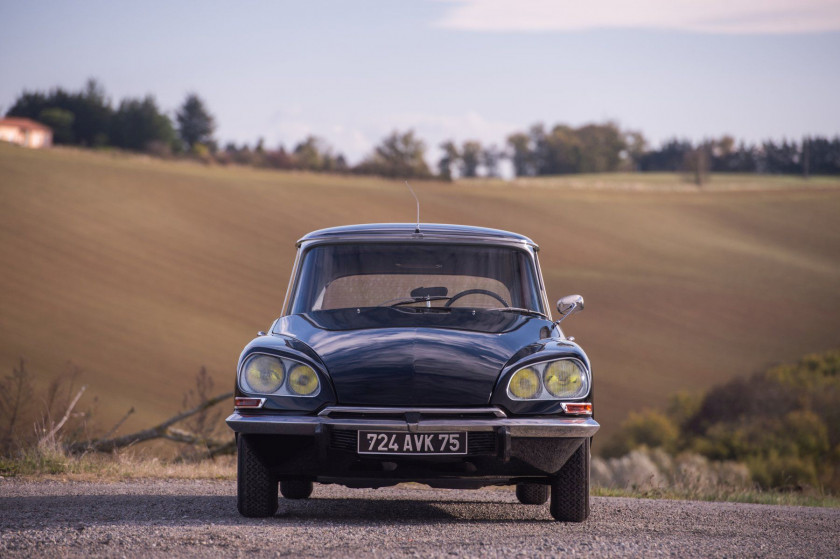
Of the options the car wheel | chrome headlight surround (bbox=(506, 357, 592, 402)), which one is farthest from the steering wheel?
the car wheel

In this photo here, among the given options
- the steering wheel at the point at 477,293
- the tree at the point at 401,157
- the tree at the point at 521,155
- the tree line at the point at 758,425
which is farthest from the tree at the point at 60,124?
the steering wheel at the point at 477,293

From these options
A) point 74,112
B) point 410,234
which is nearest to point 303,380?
point 410,234

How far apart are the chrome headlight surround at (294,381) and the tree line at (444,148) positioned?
70122 millimetres

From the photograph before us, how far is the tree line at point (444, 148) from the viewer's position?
82.9 m

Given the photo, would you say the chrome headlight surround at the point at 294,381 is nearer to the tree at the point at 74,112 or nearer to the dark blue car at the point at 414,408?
the dark blue car at the point at 414,408

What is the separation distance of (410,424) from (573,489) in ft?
3.71

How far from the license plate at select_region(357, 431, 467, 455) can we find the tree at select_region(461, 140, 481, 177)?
108m

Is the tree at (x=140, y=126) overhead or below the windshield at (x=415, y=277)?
overhead

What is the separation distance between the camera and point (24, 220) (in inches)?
1748

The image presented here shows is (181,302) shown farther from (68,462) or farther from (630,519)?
(630,519)

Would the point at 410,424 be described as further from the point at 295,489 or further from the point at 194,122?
the point at 194,122

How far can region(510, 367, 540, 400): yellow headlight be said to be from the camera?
5.54m

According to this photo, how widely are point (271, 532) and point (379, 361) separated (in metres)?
1.11

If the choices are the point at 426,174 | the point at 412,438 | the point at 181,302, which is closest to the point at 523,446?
the point at 412,438
